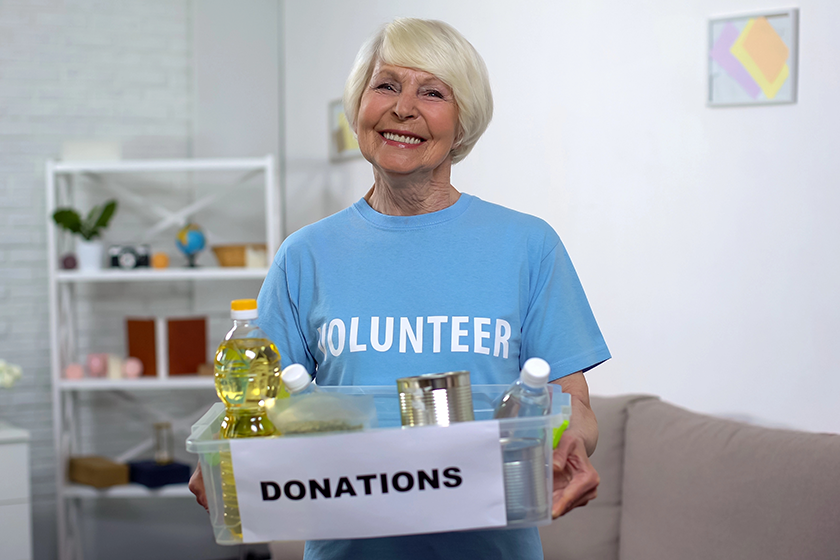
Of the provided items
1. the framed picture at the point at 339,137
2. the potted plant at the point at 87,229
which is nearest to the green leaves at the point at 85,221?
the potted plant at the point at 87,229

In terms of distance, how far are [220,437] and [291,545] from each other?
148 cm

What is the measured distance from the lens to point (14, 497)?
117 inches

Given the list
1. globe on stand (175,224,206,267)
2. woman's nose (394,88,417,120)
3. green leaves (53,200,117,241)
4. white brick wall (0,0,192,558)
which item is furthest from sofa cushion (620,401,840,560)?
white brick wall (0,0,192,558)

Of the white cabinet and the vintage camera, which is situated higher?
the vintage camera

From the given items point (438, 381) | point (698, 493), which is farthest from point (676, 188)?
point (438, 381)

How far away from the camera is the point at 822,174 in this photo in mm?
1872

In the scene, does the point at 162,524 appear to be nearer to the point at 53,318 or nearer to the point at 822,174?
the point at 53,318

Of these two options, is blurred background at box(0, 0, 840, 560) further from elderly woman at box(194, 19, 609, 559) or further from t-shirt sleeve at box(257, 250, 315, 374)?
t-shirt sleeve at box(257, 250, 315, 374)

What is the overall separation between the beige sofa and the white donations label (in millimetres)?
1084

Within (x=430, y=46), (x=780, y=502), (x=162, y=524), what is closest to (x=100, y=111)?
(x=162, y=524)

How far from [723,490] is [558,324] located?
96 cm

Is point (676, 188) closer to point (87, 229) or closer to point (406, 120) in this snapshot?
point (406, 120)

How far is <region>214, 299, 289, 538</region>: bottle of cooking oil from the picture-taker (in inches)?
33.0

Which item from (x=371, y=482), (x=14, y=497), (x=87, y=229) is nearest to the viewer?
(x=371, y=482)
